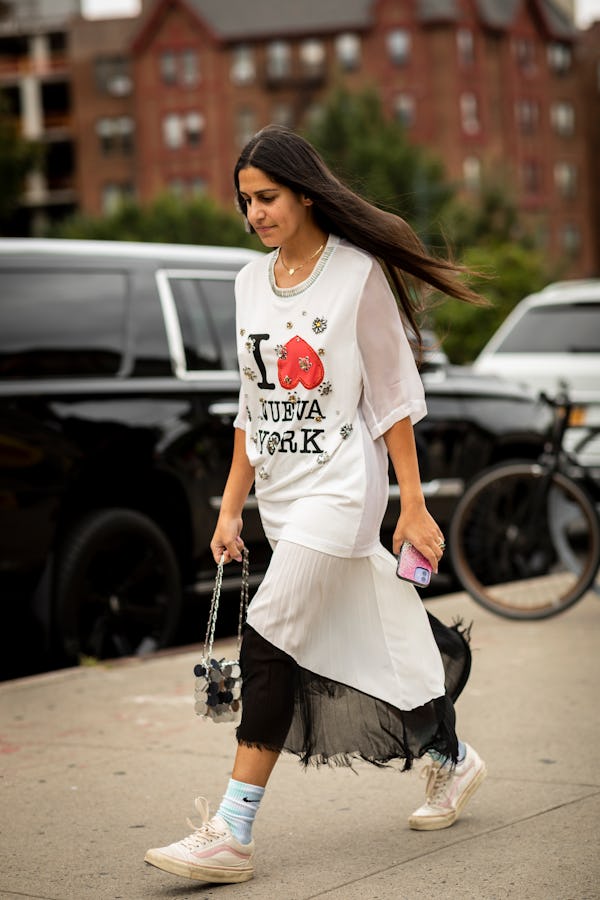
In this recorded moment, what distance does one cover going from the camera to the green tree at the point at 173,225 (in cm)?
6019

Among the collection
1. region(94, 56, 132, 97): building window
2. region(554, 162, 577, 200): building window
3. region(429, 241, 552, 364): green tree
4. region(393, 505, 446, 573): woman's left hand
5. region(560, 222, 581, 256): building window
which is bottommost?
region(560, 222, 581, 256): building window

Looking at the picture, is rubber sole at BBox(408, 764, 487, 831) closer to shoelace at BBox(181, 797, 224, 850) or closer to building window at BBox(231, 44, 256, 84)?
shoelace at BBox(181, 797, 224, 850)

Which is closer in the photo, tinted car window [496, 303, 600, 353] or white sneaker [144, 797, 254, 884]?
white sneaker [144, 797, 254, 884]

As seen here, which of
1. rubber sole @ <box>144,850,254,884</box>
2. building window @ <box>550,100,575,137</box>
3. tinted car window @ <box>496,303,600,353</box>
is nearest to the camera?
rubber sole @ <box>144,850,254,884</box>

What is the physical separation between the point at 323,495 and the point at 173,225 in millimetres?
57485

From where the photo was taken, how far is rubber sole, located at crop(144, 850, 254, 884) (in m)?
3.89

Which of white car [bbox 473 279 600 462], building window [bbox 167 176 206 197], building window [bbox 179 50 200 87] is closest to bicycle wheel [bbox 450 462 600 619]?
white car [bbox 473 279 600 462]

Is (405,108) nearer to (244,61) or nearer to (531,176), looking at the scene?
(531,176)

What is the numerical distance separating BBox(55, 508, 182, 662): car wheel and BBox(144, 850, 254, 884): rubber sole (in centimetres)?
308

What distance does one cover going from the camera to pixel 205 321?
7.89 metres

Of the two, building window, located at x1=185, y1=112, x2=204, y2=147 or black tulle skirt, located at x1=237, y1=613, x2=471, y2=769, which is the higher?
black tulle skirt, located at x1=237, y1=613, x2=471, y2=769

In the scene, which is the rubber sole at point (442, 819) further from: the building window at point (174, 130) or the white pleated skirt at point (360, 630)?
the building window at point (174, 130)

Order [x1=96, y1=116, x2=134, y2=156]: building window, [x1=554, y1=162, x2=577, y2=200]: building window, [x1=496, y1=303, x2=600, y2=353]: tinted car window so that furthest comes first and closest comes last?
[x1=554, y1=162, x2=577, y2=200]: building window, [x1=96, y1=116, x2=134, y2=156]: building window, [x1=496, y1=303, x2=600, y2=353]: tinted car window

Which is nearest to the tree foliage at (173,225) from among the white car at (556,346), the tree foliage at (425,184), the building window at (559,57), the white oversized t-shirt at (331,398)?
the tree foliage at (425,184)
